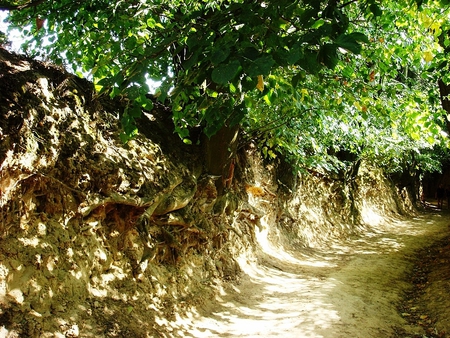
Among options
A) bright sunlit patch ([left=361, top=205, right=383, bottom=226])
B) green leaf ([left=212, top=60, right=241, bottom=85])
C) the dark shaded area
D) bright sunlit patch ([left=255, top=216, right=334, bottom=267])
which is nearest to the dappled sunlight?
the dark shaded area

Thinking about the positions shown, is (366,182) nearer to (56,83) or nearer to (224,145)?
(224,145)

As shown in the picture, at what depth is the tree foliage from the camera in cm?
185

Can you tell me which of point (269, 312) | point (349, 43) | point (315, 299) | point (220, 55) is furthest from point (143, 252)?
point (349, 43)

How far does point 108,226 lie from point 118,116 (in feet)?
5.63

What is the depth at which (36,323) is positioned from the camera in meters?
3.24

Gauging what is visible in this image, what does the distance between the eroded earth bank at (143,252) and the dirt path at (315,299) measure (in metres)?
0.03

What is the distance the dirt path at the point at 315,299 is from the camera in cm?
457

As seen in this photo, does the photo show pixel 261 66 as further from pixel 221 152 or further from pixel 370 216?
pixel 370 216

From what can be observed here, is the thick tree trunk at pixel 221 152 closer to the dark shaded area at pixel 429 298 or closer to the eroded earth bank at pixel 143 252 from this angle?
the eroded earth bank at pixel 143 252

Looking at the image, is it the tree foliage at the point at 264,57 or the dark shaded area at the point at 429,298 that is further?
the dark shaded area at the point at 429,298

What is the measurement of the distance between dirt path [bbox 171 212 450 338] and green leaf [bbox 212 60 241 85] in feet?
12.0

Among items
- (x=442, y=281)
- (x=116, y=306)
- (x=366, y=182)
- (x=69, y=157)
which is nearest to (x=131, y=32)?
(x=69, y=157)

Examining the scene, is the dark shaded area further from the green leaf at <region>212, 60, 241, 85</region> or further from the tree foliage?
the green leaf at <region>212, 60, 241, 85</region>

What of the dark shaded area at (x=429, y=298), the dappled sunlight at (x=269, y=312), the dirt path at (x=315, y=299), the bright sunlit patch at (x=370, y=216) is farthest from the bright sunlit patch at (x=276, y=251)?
the bright sunlit patch at (x=370, y=216)
